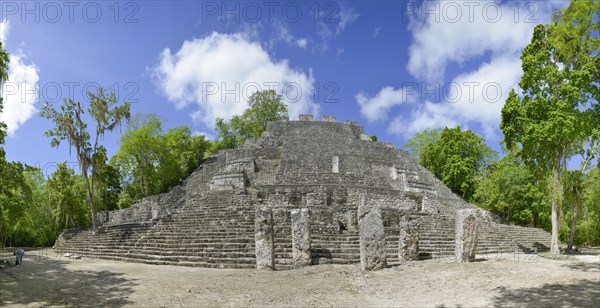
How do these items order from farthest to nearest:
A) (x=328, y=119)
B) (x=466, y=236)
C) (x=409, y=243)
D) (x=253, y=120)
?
(x=253, y=120), (x=328, y=119), (x=409, y=243), (x=466, y=236)

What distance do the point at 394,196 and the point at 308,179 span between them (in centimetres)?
473

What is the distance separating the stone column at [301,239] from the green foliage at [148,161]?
22.6 meters

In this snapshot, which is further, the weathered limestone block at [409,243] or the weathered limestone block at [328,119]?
the weathered limestone block at [328,119]

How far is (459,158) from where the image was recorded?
3098 centimetres

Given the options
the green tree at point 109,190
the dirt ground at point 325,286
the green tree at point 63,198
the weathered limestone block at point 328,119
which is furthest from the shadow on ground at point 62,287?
the weathered limestone block at point 328,119

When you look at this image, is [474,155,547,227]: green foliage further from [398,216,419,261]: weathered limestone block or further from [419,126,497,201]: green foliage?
[398,216,419,261]: weathered limestone block

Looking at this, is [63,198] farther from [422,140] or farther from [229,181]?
[422,140]

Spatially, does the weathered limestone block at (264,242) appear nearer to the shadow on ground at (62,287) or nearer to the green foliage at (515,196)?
the shadow on ground at (62,287)

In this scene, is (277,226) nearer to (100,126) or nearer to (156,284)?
(156,284)

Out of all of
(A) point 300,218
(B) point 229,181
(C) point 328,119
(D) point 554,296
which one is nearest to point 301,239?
(A) point 300,218

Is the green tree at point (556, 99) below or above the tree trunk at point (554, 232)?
above

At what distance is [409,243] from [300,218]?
312cm

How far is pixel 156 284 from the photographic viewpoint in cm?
848

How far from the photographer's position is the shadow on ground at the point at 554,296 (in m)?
5.73
